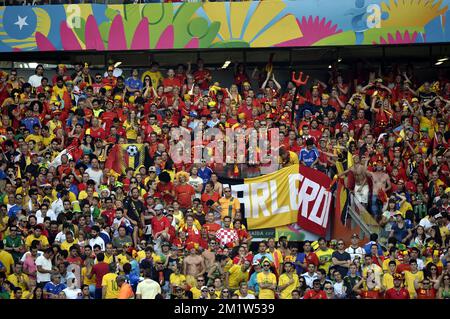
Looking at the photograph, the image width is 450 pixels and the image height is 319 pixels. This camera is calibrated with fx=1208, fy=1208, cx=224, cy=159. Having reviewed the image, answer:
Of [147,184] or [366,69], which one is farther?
[366,69]

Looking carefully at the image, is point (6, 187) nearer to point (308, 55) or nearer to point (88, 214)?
point (88, 214)

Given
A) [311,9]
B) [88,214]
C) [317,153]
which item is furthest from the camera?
[311,9]

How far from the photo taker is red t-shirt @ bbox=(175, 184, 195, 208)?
22.8m

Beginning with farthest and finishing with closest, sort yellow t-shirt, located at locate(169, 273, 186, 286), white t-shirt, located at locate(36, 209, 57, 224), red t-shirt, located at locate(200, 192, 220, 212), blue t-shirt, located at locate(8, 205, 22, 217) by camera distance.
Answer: red t-shirt, located at locate(200, 192, 220, 212)
blue t-shirt, located at locate(8, 205, 22, 217)
white t-shirt, located at locate(36, 209, 57, 224)
yellow t-shirt, located at locate(169, 273, 186, 286)

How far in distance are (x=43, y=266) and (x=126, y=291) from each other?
1.75 meters

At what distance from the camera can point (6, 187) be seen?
22766mm

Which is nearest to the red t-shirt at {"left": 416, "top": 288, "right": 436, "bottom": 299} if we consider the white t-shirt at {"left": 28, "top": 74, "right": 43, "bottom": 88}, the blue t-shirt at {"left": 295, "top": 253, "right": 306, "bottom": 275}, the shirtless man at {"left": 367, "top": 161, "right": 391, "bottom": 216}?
the blue t-shirt at {"left": 295, "top": 253, "right": 306, "bottom": 275}

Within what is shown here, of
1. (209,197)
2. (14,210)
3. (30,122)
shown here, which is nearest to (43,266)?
(14,210)

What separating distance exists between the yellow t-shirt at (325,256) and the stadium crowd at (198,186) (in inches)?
0.9

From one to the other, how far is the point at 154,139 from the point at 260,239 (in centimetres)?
303

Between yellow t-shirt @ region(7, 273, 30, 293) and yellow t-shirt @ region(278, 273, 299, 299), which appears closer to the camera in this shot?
yellow t-shirt @ region(278, 273, 299, 299)

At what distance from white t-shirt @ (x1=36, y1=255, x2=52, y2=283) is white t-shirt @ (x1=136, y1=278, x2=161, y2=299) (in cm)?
182

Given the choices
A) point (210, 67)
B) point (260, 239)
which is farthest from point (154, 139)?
point (210, 67)

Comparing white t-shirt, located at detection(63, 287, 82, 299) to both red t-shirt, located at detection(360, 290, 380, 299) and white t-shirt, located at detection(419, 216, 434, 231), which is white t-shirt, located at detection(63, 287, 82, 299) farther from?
white t-shirt, located at detection(419, 216, 434, 231)
